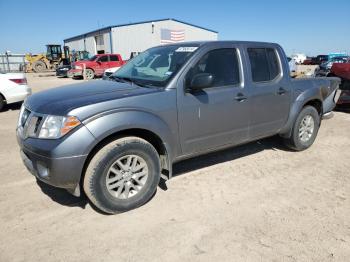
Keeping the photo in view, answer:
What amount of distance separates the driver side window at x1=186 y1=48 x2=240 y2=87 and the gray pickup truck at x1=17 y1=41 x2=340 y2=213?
0.01 meters

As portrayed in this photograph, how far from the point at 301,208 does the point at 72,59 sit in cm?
3332

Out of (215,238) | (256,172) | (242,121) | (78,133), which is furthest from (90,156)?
(256,172)

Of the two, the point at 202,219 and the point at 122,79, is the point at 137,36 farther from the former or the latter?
the point at 202,219

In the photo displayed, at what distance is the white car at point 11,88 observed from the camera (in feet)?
30.5

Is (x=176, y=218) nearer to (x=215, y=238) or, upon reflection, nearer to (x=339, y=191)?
(x=215, y=238)

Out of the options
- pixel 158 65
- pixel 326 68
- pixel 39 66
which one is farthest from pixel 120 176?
pixel 39 66

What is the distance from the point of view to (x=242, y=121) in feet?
14.2

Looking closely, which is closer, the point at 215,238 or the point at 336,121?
the point at 215,238

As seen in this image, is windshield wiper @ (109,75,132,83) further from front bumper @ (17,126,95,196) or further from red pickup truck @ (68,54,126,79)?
red pickup truck @ (68,54,126,79)

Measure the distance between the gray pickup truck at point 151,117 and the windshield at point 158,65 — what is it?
0.02 metres

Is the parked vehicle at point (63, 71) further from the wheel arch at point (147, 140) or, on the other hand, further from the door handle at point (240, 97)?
the wheel arch at point (147, 140)

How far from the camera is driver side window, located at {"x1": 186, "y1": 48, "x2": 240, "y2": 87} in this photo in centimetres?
394

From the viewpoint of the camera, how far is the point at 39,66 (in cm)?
3309

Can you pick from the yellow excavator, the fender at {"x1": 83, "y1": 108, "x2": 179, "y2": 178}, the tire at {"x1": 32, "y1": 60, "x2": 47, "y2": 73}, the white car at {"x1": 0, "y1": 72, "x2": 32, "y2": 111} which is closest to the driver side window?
the fender at {"x1": 83, "y1": 108, "x2": 179, "y2": 178}
